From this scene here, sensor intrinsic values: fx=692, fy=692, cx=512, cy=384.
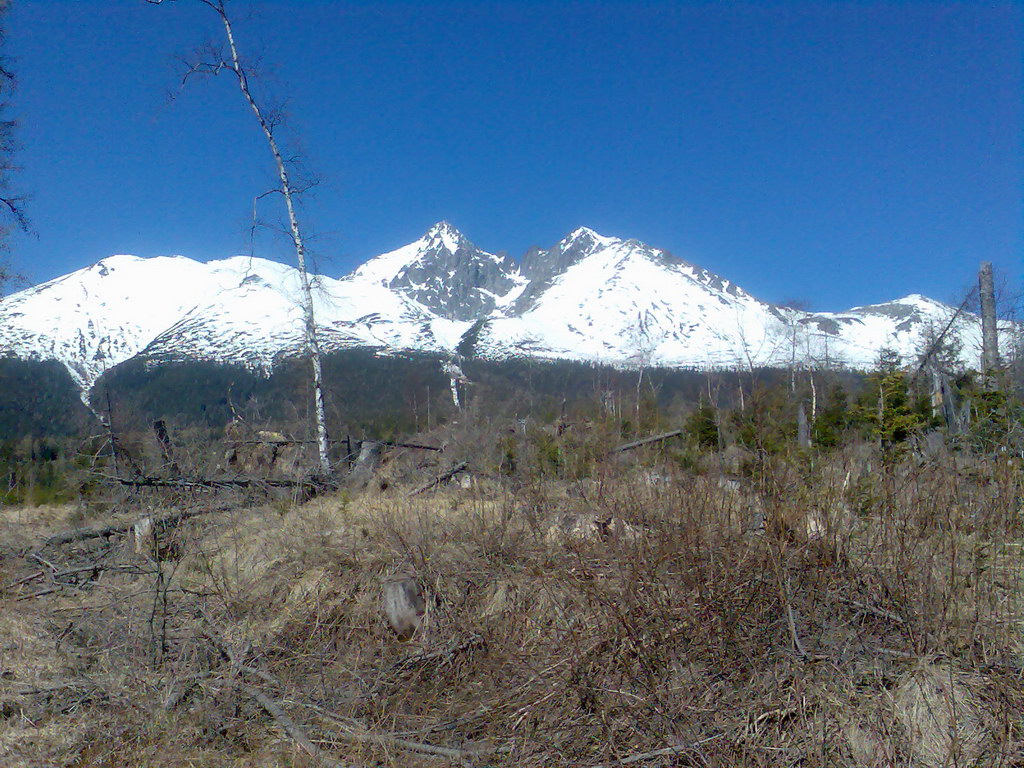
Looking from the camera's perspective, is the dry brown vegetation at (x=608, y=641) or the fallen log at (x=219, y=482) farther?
the fallen log at (x=219, y=482)

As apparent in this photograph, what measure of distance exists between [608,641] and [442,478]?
16.7 ft

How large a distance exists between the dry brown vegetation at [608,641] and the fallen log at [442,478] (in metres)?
2.20

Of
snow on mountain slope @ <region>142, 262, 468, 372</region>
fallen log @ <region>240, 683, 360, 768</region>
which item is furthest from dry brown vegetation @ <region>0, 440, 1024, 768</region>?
snow on mountain slope @ <region>142, 262, 468, 372</region>

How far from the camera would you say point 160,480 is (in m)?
6.61

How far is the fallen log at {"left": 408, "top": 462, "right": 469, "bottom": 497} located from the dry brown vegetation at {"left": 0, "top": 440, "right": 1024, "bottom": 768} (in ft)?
7.22

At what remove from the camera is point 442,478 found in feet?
29.7

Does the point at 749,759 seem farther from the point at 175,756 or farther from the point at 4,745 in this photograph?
the point at 4,745

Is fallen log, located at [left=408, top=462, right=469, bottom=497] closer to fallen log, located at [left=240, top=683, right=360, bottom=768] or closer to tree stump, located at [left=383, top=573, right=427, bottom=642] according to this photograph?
tree stump, located at [left=383, top=573, right=427, bottom=642]

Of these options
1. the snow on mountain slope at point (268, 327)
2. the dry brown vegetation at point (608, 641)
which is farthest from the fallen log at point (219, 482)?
the snow on mountain slope at point (268, 327)

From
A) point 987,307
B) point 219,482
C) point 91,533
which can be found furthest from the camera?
point 987,307

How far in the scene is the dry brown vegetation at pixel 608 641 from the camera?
3.59 meters

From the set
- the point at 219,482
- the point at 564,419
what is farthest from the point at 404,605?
the point at 564,419

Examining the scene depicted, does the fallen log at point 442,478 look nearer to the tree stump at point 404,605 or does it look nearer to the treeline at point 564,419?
the treeline at point 564,419

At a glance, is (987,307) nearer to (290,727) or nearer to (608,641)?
(608,641)
